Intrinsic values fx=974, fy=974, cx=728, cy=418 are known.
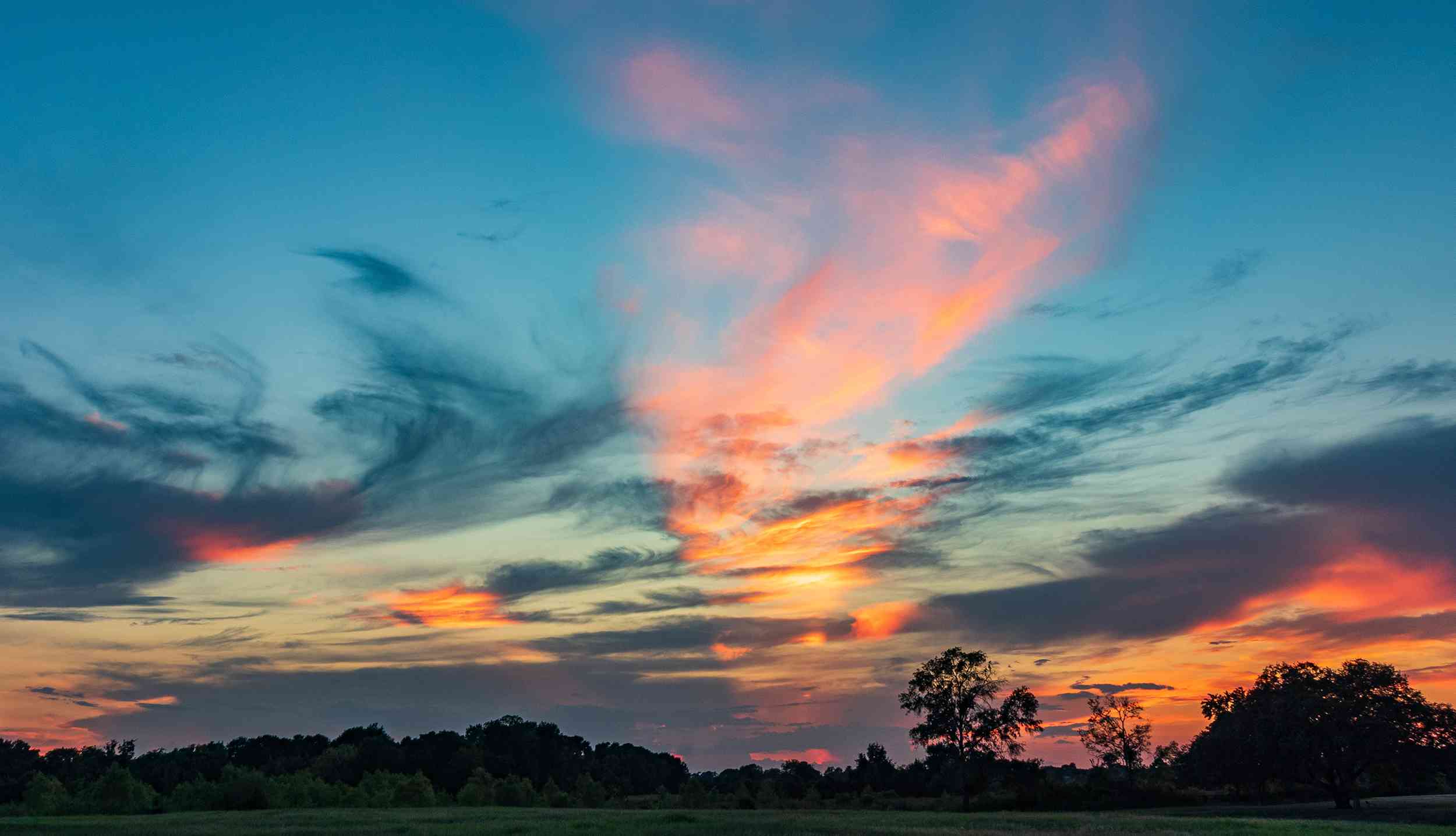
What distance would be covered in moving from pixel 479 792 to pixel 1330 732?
83.7m

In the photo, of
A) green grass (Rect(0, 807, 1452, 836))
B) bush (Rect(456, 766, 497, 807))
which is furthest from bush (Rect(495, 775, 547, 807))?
green grass (Rect(0, 807, 1452, 836))

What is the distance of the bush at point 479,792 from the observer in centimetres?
10675

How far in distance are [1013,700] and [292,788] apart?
247 ft

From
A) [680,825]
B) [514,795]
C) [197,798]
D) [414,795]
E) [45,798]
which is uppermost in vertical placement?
[680,825]

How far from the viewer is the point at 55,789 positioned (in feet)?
314

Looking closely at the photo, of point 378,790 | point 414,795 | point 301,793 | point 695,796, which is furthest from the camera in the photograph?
point 695,796

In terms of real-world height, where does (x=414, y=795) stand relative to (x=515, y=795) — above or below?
above

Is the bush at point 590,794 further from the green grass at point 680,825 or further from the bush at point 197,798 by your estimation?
the green grass at point 680,825

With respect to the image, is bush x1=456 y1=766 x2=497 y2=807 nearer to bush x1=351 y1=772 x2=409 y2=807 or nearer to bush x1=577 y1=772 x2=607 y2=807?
bush x1=351 y1=772 x2=409 y2=807

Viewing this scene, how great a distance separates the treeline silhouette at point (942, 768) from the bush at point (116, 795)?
127 millimetres

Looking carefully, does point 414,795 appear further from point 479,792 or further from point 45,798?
point 45,798

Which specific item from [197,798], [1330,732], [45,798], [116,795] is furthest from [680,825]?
[45,798]

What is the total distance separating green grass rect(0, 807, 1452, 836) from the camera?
47156 mm

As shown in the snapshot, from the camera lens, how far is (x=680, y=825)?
51.8 m
